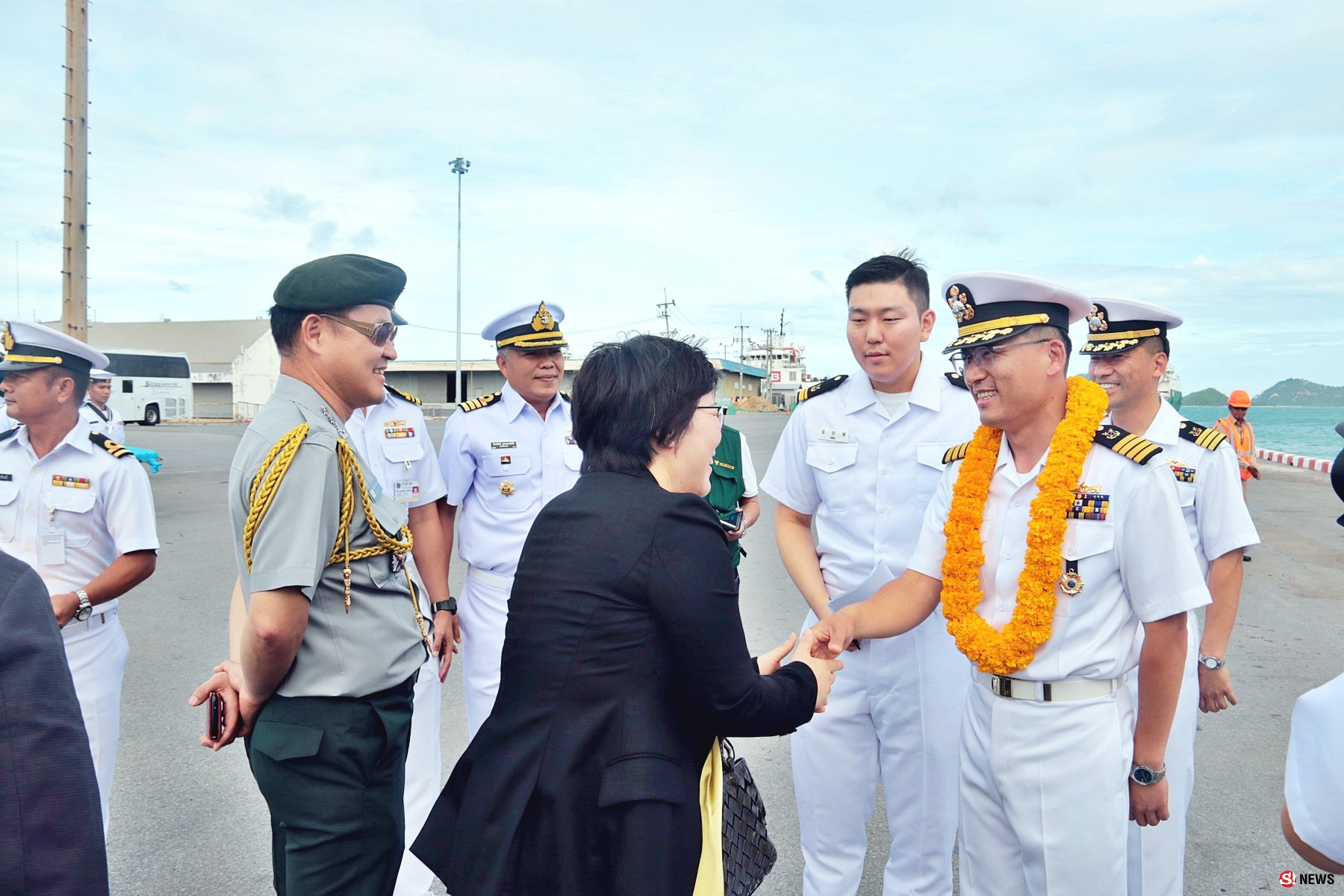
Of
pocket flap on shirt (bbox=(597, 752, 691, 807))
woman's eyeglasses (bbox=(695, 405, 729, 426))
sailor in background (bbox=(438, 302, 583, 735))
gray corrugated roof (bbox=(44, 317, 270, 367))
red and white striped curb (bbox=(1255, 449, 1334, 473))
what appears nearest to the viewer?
pocket flap on shirt (bbox=(597, 752, 691, 807))

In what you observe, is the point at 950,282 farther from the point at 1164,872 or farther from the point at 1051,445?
the point at 1164,872

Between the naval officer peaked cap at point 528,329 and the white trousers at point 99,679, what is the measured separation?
6.28ft

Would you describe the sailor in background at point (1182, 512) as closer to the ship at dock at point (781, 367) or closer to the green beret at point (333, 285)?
the green beret at point (333, 285)

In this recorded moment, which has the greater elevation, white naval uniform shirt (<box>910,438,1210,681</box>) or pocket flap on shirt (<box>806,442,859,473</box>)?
pocket flap on shirt (<box>806,442,859,473</box>)

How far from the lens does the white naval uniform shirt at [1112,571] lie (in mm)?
2240

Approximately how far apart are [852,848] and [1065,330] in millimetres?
1882

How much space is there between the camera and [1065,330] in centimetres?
257

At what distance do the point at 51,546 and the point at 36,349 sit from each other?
2.43ft

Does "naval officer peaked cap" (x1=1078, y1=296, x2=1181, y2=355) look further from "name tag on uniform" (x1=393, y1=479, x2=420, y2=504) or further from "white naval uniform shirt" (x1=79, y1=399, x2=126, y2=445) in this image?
"white naval uniform shirt" (x1=79, y1=399, x2=126, y2=445)

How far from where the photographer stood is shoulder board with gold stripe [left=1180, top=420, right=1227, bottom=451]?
348cm

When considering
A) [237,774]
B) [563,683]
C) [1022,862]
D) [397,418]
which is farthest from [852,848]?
[237,774]

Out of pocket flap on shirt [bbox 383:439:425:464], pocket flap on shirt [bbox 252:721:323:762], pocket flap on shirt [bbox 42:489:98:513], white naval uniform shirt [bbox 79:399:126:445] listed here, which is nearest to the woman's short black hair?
pocket flap on shirt [bbox 252:721:323:762]

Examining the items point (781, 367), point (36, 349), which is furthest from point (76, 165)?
point (781, 367)

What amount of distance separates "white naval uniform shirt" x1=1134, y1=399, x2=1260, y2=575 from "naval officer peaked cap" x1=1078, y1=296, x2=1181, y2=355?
442mm
